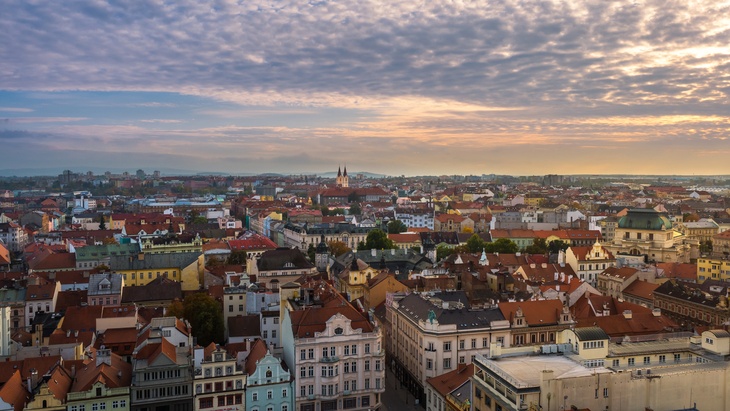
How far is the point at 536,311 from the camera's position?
56.3 meters

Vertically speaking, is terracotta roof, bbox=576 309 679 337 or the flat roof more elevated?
the flat roof

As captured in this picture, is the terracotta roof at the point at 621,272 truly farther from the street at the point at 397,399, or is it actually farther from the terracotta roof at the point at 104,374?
the terracotta roof at the point at 104,374

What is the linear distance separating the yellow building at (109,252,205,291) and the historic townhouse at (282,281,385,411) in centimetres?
4351

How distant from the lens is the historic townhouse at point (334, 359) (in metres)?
46.5

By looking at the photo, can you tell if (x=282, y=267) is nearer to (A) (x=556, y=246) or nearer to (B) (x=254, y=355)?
(B) (x=254, y=355)

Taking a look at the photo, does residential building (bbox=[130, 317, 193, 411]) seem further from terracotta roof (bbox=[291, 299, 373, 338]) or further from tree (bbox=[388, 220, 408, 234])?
tree (bbox=[388, 220, 408, 234])

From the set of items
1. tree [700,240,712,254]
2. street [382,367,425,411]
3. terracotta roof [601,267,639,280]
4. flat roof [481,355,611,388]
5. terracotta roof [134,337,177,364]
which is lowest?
street [382,367,425,411]

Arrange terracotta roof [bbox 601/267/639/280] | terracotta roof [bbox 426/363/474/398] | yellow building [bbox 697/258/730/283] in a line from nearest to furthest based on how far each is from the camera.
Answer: terracotta roof [bbox 426/363/474/398] < terracotta roof [bbox 601/267/639/280] < yellow building [bbox 697/258/730/283]

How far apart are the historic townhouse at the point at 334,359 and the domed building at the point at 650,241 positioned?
69.8 meters

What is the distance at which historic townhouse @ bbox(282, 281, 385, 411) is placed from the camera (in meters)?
46.5

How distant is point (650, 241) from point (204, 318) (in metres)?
81.0

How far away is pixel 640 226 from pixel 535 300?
6279 cm

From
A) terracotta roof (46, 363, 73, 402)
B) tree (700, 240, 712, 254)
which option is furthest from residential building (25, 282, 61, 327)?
tree (700, 240, 712, 254)

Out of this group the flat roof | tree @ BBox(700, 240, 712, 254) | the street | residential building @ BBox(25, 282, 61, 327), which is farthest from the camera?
tree @ BBox(700, 240, 712, 254)
